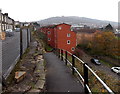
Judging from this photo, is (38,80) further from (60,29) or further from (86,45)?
(86,45)

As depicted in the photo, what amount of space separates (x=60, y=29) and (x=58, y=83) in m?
30.0

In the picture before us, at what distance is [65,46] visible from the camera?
3453 centimetres

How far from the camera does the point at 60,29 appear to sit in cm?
3400

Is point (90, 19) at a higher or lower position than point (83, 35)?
higher

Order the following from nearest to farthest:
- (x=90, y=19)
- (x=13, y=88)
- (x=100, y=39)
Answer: (x=13, y=88)
(x=100, y=39)
(x=90, y=19)

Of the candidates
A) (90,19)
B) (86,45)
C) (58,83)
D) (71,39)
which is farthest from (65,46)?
(90,19)

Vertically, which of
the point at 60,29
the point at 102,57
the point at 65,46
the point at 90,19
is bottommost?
the point at 102,57

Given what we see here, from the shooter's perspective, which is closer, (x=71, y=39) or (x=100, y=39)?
(x=71, y=39)

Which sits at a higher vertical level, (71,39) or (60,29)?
(60,29)

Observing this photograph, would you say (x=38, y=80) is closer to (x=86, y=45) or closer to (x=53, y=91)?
(x=53, y=91)

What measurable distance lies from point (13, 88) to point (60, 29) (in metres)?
31.3

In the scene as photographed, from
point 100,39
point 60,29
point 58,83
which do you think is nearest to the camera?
point 58,83

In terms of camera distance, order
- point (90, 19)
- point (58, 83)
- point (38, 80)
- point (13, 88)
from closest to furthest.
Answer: point (13, 88) → point (38, 80) → point (58, 83) → point (90, 19)

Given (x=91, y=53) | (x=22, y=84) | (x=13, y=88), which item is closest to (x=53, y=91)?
(x=22, y=84)
